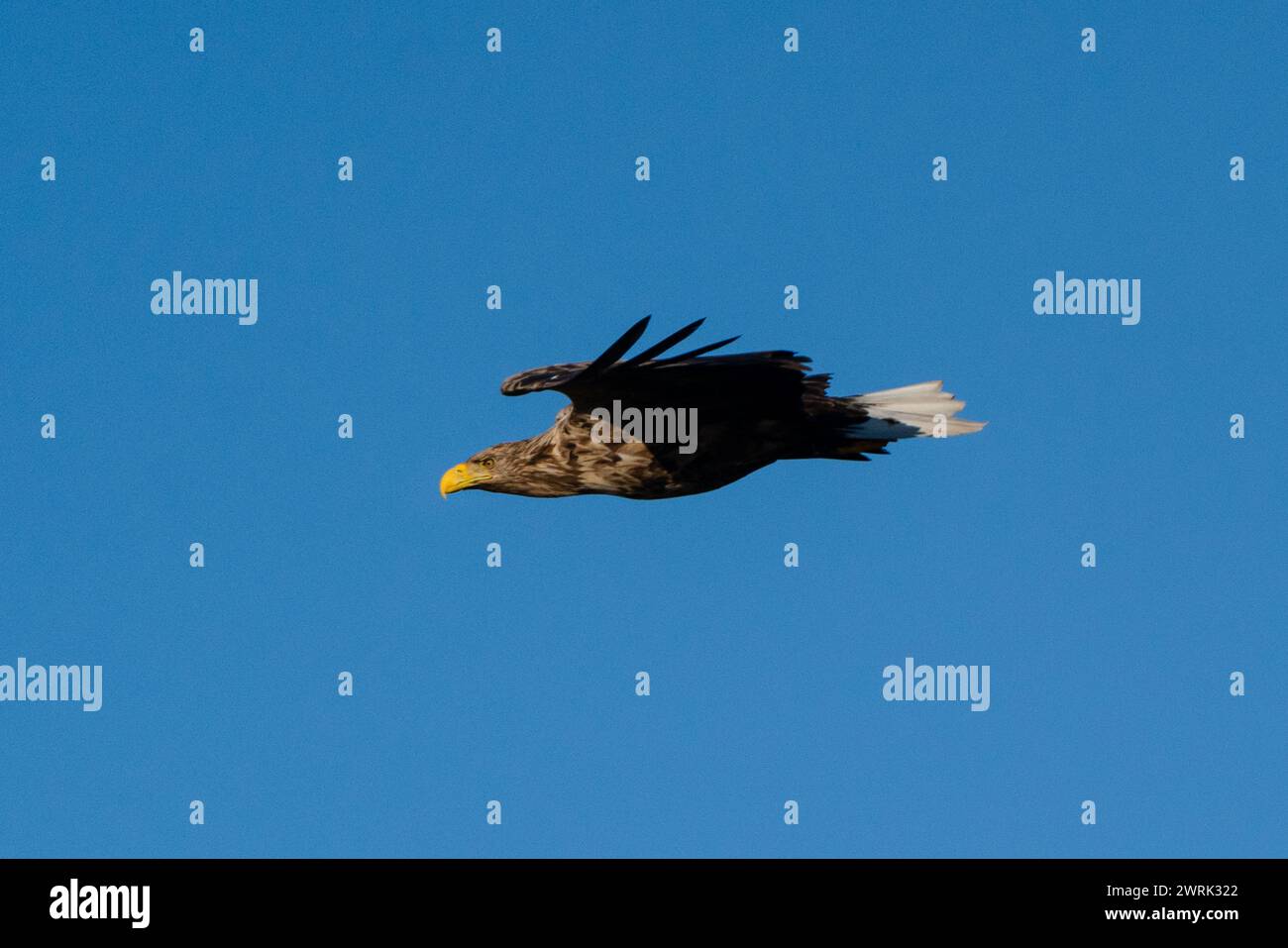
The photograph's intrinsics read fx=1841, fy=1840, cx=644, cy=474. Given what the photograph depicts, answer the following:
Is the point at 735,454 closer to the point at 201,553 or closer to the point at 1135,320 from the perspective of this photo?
the point at 1135,320

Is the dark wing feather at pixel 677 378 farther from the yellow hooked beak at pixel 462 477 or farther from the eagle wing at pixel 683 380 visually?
the yellow hooked beak at pixel 462 477

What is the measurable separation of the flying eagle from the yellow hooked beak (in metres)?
0.01

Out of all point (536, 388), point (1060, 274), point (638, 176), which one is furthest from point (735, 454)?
point (1060, 274)

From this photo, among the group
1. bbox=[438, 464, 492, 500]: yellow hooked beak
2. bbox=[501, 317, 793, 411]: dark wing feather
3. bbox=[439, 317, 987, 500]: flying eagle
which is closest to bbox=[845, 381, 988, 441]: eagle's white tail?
bbox=[439, 317, 987, 500]: flying eagle

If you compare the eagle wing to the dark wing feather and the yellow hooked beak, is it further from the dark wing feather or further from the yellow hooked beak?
the yellow hooked beak

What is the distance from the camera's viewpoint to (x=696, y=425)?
41.7 ft

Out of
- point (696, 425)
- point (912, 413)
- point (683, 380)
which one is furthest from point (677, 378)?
point (912, 413)

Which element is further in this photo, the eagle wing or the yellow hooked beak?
the yellow hooked beak

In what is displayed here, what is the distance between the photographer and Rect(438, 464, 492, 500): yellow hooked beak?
1383cm

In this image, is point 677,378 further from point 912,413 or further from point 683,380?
point 912,413

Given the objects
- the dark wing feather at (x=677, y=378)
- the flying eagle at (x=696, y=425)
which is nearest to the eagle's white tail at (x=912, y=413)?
the flying eagle at (x=696, y=425)

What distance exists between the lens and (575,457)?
13266mm

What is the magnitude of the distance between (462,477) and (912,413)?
134 inches

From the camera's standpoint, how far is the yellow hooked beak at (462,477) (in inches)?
544
